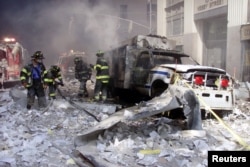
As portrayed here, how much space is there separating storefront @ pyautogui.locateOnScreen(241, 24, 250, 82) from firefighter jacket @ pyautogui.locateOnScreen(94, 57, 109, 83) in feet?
21.1

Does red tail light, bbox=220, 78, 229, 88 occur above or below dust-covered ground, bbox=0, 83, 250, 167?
above

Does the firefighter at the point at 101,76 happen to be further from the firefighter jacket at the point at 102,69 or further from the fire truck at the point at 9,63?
the fire truck at the point at 9,63

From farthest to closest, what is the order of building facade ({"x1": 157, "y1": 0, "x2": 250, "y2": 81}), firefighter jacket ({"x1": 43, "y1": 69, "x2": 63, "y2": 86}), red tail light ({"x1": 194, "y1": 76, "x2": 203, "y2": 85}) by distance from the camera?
building facade ({"x1": 157, "y1": 0, "x2": 250, "y2": 81}) < firefighter jacket ({"x1": 43, "y1": 69, "x2": 63, "y2": 86}) < red tail light ({"x1": 194, "y1": 76, "x2": 203, "y2": 85})

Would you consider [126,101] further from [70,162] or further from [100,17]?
[100,17]

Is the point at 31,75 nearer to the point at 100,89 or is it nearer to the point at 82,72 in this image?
the point at 100,89

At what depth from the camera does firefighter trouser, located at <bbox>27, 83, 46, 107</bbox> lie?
28.9 ft

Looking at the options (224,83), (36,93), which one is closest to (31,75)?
(36,93)

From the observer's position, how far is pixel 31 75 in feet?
28.8

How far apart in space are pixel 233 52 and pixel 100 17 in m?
15.6

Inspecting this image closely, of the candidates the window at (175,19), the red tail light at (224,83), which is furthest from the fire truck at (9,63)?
the red tail light at (224,83)

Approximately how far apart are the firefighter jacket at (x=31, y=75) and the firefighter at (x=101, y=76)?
6.83 feet

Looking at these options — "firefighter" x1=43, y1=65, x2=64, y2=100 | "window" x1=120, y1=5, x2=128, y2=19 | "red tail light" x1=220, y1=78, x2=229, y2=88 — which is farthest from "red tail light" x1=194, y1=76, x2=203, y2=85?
"window" x1=120, y1=5, x2=128, y2=19

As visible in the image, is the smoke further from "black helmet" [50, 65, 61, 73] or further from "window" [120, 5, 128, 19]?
"black helmet" [50, 65, 61, 73]

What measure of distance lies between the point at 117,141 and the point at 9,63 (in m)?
12.5
